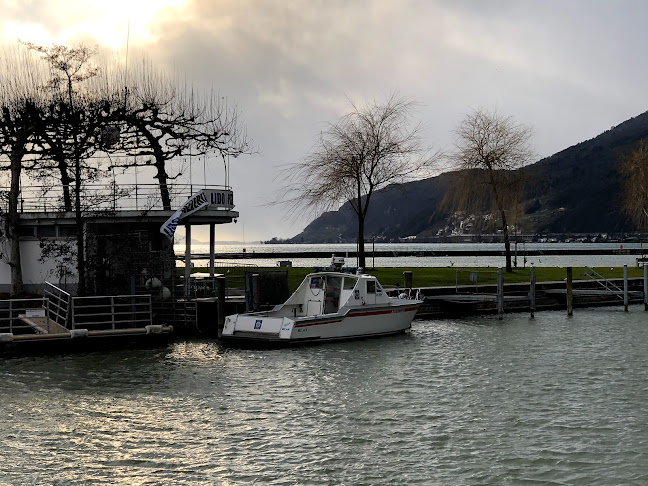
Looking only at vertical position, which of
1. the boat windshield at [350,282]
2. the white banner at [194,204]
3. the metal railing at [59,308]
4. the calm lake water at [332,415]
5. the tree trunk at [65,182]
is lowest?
the calm lake water at [332,415]

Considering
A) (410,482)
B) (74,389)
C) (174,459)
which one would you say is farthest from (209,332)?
(410,482)

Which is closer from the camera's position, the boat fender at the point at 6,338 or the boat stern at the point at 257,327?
the boat fender at the point at 6,338

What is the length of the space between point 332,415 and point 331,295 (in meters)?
13.2

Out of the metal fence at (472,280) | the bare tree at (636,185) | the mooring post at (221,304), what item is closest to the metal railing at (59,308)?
the mooring post at (221,304)

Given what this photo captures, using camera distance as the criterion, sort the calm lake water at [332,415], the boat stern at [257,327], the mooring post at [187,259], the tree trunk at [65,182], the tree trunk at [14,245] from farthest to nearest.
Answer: the tree trunk at [65,182]
the tree trunk at [14,245]
the mooring post at [187,259]
the boat stern at [257,327]
the calm lake water at [332,415]

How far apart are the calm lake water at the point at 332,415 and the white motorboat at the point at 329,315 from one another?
757 mm

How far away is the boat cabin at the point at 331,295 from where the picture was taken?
1254 inches

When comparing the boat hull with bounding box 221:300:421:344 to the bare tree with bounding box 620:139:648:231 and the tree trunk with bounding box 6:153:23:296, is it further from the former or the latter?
the bare tree with bounding box 620:139:648:231

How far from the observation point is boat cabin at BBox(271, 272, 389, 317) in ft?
105

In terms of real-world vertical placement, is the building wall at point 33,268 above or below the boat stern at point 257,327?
above

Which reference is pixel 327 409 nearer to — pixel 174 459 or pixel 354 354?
pixel 174 459

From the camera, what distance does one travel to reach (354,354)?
29.2 m

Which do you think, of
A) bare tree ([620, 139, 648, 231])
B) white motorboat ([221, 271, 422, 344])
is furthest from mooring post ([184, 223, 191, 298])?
bare tree ([620, 139, 648, 231])

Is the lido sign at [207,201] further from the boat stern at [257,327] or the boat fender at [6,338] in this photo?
the boat fender at [6,338]
